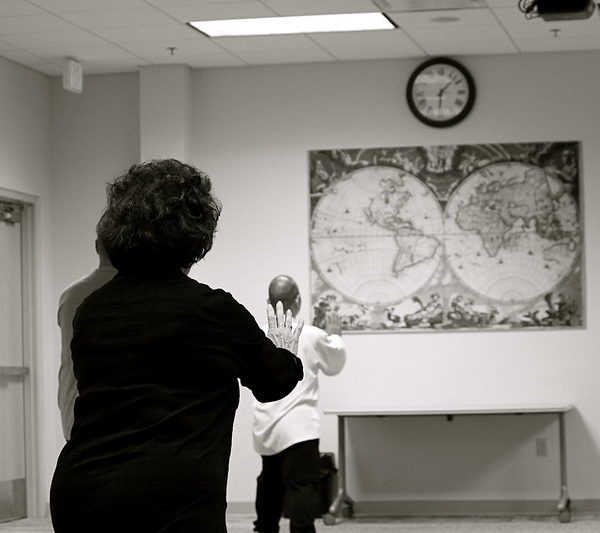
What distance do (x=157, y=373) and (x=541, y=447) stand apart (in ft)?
20.4

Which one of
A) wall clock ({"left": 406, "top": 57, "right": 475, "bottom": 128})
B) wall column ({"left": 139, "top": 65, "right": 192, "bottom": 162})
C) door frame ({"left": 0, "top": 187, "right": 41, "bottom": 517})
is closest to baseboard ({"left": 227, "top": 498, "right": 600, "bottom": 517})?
door frame ({"left": 0, "top": 187, "right": 41, "bottom": 517})

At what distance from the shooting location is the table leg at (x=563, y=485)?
787 centimetres

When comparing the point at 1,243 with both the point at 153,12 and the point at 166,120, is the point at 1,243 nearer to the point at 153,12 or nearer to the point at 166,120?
the point at 166,120

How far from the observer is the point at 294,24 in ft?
25.0

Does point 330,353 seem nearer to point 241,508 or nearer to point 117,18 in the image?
point 117,18

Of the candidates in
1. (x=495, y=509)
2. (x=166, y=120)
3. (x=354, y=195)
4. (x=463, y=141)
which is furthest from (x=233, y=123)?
(x=495, y=509)

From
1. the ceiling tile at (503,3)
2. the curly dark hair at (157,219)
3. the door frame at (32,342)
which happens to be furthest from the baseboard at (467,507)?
the curly dark hair at (157,219)

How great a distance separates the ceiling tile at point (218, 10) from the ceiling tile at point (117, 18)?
0.10 m

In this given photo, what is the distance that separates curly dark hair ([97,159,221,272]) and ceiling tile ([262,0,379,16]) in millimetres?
4483

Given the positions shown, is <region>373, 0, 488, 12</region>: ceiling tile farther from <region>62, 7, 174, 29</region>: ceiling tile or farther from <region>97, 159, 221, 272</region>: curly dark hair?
<region>97, 159, 221, 272</region>: curly dark hair

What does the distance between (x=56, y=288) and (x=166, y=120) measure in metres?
1.48

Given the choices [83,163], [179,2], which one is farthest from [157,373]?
[83,163]

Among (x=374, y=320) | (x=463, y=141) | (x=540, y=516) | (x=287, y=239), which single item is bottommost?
(x=540, y=516)

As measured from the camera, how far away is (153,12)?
7188 mm
